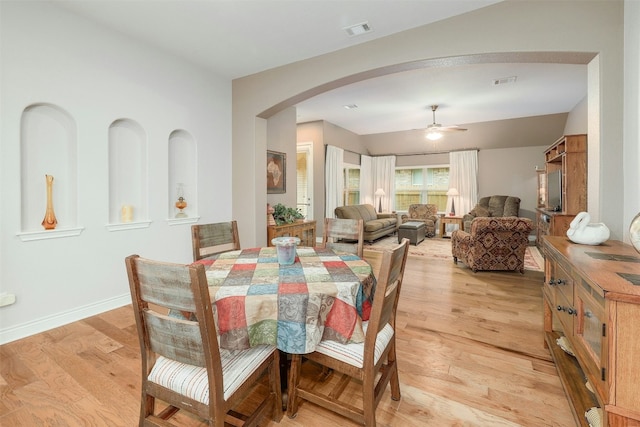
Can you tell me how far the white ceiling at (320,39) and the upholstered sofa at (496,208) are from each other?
2.34 m

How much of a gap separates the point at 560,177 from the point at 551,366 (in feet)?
12.1

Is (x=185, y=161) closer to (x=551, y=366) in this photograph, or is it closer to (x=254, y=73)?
(x=254, y=73)

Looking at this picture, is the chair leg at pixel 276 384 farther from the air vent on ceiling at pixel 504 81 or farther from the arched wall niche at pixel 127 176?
the air vent on ceiling at pixel 504 81

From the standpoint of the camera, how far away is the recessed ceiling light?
9.21ft

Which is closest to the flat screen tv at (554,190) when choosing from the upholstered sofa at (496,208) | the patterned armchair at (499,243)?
the patterned armchair at (499,243)

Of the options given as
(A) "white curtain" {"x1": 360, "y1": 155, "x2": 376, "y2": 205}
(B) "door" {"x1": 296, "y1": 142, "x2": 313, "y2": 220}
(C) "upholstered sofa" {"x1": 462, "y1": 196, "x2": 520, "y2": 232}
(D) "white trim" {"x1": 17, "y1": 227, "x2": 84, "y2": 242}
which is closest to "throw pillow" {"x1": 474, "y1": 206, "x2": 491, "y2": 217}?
(C) "upholstered sofa" {"x1": 462, "y1": 196, "x2": 520, "y2": 232}

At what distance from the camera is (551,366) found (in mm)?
1976

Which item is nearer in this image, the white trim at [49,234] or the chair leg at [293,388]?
the chair leg at [293,388]

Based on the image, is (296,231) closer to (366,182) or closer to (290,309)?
(290,309)

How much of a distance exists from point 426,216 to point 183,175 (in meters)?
6.36

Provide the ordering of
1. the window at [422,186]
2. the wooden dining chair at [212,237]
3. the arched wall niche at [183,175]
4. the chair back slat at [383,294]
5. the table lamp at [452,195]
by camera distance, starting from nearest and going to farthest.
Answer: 1. the chair back slat at [383,294]
2. the wooden dining chair at [212,237]
3. the arched wall niche at [183,175]
4. the table lamp at [452,195]
5. the window at [422,186]

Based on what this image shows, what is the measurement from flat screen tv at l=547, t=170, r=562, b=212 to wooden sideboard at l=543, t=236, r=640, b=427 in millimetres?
3316

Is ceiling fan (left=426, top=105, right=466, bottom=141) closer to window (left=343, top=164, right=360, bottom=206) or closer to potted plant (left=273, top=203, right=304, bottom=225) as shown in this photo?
window (left=343, top=164, right=360, bottom=206)

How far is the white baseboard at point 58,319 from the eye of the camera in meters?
2.31
